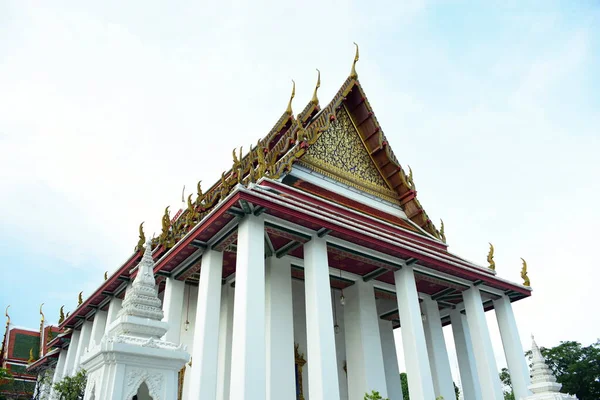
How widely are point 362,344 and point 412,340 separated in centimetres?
90

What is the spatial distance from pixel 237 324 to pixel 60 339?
896 cm

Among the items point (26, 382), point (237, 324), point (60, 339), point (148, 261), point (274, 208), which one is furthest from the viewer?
point (26, 382)

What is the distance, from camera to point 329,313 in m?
6.56

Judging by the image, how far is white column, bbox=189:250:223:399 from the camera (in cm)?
624

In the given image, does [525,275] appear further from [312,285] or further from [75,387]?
[75,387]

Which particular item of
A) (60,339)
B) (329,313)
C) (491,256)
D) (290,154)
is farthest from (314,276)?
(60,339)

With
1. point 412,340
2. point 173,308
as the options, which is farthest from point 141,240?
point 412,340

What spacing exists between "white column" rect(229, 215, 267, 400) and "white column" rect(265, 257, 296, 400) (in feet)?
2.80

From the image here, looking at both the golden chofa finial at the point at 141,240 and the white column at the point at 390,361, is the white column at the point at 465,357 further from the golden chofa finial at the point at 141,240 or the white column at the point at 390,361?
the golden chofa finial at the point at 141,240

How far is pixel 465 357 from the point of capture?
10375 millimetres

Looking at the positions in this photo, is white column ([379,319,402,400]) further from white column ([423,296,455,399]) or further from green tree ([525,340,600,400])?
green tree ([525,340,600,400])

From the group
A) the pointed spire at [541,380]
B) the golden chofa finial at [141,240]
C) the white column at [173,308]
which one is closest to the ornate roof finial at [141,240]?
the golden chofa finial at [141,240]

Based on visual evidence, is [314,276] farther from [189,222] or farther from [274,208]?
[189,222]

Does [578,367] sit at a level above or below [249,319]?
above
